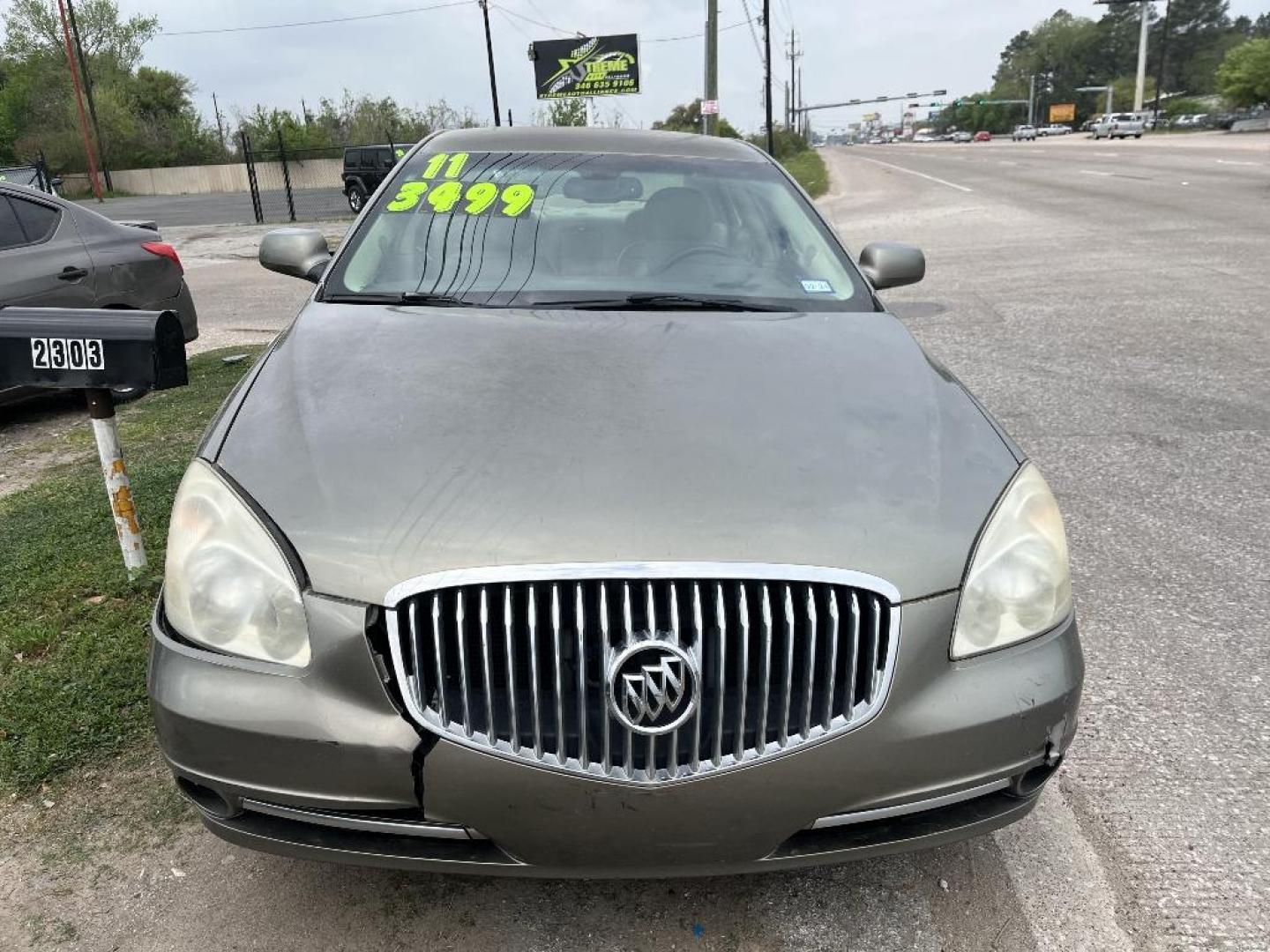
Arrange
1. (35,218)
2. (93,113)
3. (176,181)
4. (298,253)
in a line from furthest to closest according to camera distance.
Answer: (176,181)
(93,113)
(35,218)
(298,253)

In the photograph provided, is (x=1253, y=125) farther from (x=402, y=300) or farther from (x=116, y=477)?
(x=116, y=477)

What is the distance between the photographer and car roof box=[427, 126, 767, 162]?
373 centimetres

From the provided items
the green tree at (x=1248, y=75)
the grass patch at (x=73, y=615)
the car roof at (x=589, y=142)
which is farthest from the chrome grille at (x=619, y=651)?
the green tree at (x=1248, y=75)

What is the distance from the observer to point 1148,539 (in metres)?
4.01

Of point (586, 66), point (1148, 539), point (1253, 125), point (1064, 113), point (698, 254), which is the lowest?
point (1148, 539)

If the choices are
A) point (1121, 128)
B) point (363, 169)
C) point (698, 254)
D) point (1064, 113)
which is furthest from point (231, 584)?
point (1064, 113)

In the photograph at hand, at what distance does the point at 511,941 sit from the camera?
80.9 inches

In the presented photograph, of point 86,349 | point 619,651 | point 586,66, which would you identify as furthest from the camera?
point 586,66

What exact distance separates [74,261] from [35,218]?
0.34m

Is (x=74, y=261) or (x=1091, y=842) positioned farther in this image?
(x=74, y=261)

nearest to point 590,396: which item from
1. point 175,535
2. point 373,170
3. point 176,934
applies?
point 175,535

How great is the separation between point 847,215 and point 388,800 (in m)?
18.6

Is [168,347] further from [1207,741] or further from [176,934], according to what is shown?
[1207,741]

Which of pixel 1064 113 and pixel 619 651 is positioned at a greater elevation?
pixel 1064 113
